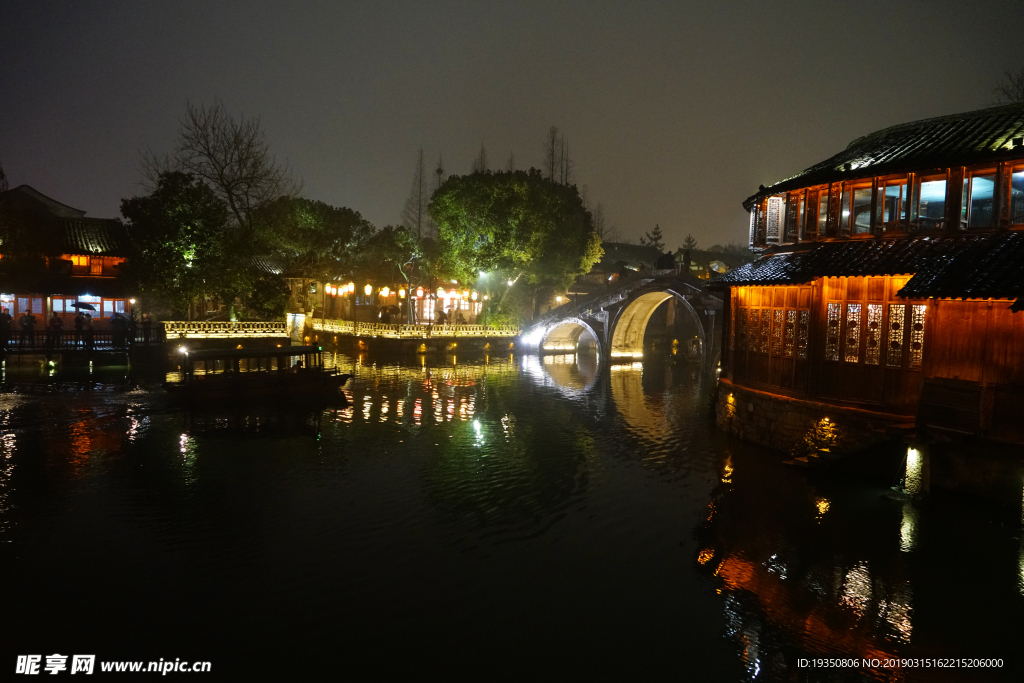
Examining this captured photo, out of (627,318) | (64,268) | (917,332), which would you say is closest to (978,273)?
(917,332)

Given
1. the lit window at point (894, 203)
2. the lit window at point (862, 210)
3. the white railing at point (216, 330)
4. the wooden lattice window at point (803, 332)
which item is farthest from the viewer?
the white railing at point (216, 330)

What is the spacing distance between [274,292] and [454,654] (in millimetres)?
40022

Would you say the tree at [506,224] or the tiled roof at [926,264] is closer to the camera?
the tiled roof at [926,264]

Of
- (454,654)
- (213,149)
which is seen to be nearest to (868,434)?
(454,654)

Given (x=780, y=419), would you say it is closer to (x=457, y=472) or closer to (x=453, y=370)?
(x=457, y=472)

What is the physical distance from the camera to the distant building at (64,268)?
131 ft

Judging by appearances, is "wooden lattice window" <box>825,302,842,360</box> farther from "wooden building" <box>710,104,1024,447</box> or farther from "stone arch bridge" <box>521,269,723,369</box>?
"stone arch bridge" <box>521,269,723,369</box>

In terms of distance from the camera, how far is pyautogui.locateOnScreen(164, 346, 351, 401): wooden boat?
900 inches

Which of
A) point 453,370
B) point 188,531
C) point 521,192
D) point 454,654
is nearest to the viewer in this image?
point 454,654

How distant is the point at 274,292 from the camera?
4409cm

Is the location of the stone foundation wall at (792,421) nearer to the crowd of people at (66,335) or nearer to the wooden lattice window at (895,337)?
the wooden lattice window at (895,337)

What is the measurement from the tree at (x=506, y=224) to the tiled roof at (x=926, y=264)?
90.1 feet

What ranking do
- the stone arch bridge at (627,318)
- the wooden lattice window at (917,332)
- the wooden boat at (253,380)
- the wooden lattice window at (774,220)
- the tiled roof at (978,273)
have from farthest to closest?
the stone arch bridge at (627,318) < the wooden boat at (253,380) < the wooden lattice window at (774,220) < the wooden lattice window at (917,332) < the tiled roof at (978,273)

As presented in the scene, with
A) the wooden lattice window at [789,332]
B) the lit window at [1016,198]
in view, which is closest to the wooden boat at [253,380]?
the wooden lattice window at [789,332]
